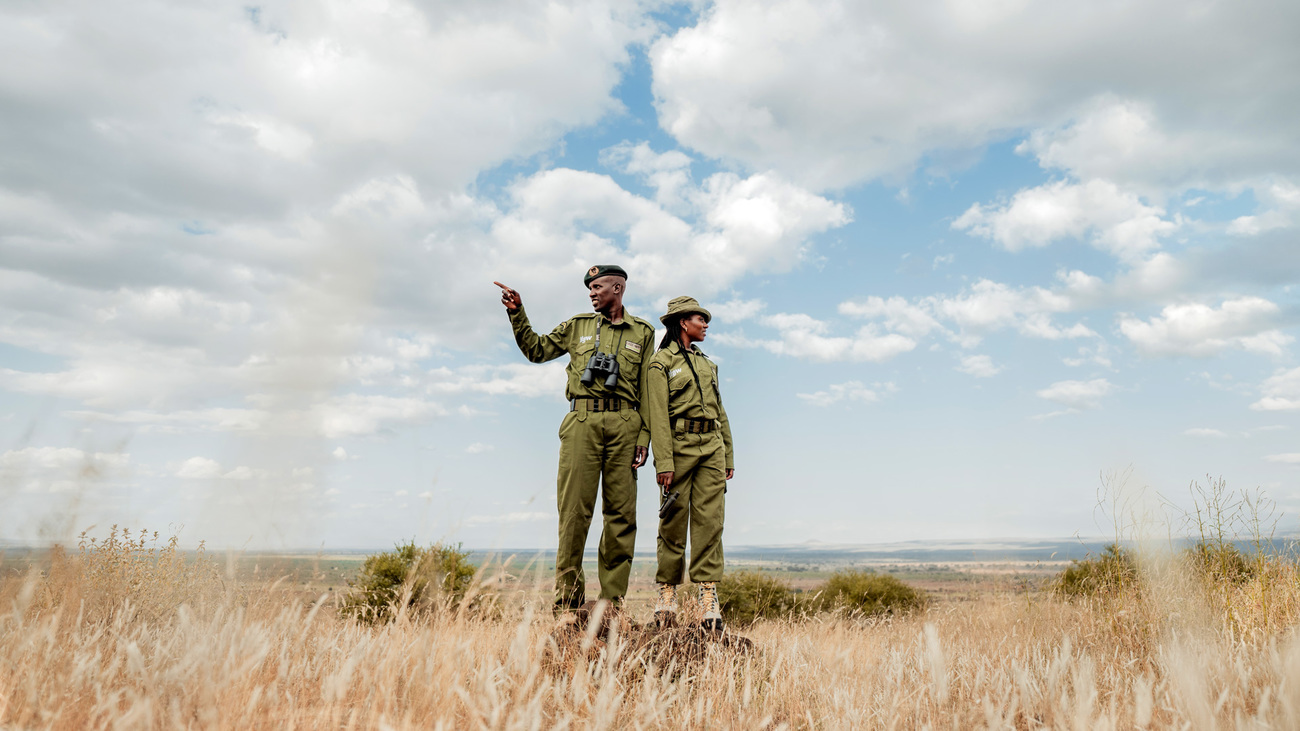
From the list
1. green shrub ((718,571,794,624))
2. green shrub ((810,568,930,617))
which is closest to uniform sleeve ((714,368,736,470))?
green shrub ((718,571,794,624))

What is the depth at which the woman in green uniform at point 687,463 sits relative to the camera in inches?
214

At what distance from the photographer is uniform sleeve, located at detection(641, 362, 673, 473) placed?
5418 millimetres

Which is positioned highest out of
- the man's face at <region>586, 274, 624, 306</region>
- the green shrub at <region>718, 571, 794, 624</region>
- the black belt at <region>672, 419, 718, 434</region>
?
the man's face at <region>586, 274, 624, 306</region>

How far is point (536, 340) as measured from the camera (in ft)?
19.1

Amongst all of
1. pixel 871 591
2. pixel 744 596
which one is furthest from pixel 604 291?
pixel 871 591

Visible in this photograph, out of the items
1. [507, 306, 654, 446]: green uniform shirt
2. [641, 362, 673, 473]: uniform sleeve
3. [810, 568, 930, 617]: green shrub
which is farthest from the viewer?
[810, 568, 930, 617]: green shrub

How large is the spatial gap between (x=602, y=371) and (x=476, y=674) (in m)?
2.86

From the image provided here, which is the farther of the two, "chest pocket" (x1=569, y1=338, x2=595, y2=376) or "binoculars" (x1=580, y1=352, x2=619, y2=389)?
"chest pocket" (x1=569, y1=338, x2=595, y2=376)

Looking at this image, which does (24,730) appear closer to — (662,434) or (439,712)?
(439,712)

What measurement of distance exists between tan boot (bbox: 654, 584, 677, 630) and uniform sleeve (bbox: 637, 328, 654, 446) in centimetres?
113

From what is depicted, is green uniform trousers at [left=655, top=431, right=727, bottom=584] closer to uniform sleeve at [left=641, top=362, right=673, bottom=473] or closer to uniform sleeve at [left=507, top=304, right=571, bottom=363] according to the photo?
uniform sleeve at [left=641, top=362, right=673, bottom=473]

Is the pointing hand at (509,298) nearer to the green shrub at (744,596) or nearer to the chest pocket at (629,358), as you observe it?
the chest pocket at (629,358)

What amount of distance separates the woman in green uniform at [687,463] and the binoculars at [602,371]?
0.32 meters

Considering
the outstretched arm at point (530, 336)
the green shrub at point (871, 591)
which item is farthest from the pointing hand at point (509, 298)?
the green shrub at point (871, 591)
